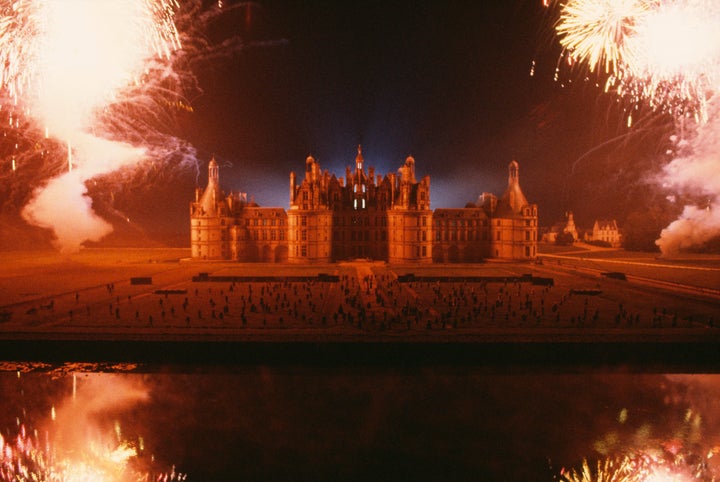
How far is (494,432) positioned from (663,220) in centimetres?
8972

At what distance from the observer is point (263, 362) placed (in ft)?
88.8

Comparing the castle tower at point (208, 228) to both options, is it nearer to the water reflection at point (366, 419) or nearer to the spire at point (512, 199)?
the spire at point (512, 199)

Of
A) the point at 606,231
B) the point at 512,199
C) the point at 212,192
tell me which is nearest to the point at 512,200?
the point at 512,199

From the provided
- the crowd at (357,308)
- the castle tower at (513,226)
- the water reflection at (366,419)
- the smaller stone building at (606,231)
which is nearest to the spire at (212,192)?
the crowd at (357,308)

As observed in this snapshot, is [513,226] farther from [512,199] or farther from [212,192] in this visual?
[212,192]

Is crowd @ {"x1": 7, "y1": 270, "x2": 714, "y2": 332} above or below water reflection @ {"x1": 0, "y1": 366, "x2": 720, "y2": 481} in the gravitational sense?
above

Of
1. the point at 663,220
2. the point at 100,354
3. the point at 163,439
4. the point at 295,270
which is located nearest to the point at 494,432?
the point at 163,439

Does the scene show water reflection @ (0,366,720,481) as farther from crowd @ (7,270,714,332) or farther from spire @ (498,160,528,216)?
spire @ (498,160,528,216)

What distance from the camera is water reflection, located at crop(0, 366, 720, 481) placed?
17.2m

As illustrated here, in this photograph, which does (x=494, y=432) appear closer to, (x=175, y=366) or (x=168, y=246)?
(x=175, y=366)

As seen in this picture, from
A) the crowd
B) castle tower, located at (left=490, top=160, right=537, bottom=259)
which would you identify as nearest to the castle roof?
castle tower, located at (left=490, top=160, right=537, bottom=259)

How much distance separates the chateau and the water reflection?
46662mm

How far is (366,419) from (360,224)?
5464cm

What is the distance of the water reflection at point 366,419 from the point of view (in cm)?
1720
